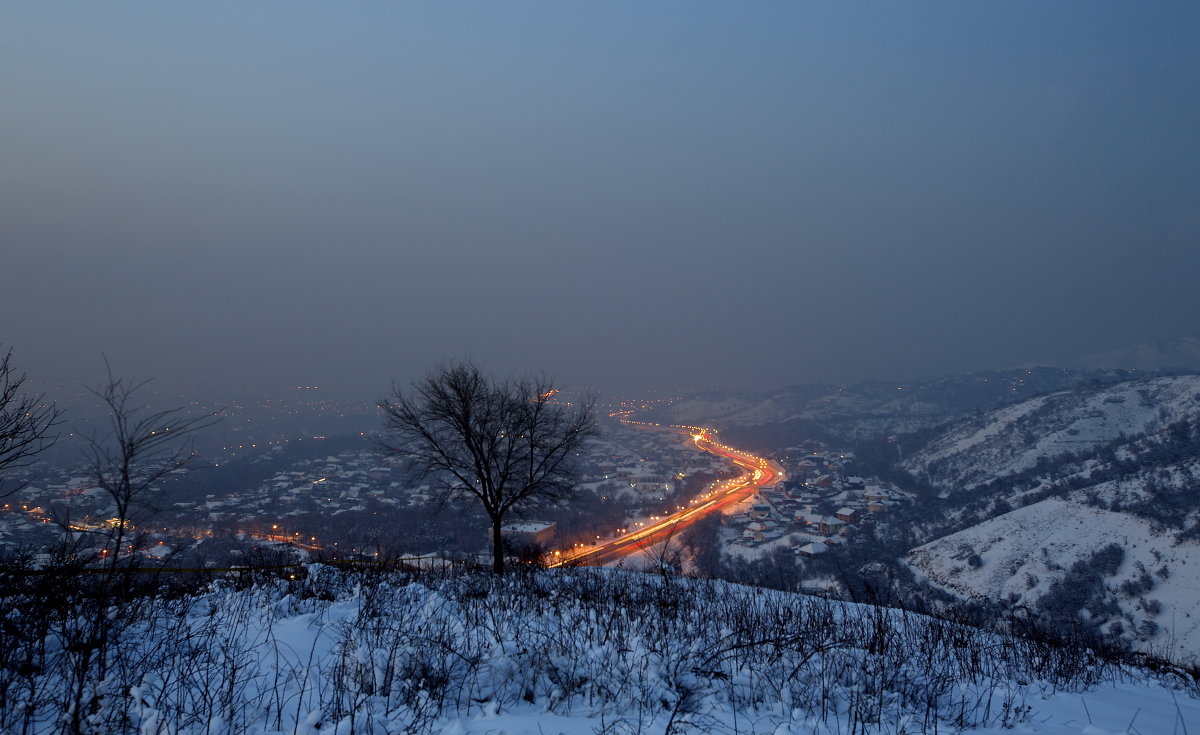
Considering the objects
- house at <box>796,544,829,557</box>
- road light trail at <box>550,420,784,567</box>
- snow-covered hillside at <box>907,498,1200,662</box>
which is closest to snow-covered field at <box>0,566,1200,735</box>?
road light trail at <box>550,420,784,567</box>

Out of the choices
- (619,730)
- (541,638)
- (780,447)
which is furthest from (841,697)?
(780,447)

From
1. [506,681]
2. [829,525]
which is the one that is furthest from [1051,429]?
[506,681]

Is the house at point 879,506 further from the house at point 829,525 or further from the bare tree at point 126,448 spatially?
the bare tree at point 126,448

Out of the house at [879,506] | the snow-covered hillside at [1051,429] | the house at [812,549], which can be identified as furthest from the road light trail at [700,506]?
the snow-covered hillside at [1051,429]

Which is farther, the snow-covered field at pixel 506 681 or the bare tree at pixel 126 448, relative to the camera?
the bare tree at pixel 126 448

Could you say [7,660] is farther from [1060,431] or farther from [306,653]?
[1060,431]

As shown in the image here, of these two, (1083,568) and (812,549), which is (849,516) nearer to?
(812,549)
